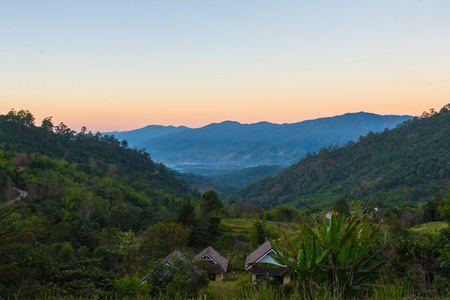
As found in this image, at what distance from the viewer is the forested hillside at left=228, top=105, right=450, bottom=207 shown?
206ft

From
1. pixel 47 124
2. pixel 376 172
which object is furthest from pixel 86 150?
pixel 376 172

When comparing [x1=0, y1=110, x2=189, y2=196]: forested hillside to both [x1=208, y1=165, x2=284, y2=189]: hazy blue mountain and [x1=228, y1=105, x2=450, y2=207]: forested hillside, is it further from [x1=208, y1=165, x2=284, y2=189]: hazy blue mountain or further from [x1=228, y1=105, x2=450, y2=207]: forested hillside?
[x1=208, y1=165, x2=284, y2=189]: hazy blue mountain

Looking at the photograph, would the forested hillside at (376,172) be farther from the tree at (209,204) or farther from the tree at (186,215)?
the tree at (186,215)

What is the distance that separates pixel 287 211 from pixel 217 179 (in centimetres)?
12265

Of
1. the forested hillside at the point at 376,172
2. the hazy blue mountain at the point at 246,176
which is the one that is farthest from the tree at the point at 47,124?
the hazy blue mountain at the point at 246,176

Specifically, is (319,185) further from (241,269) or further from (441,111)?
(241,269)

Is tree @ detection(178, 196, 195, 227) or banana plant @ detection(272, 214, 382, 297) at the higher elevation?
banana plant @ detection(272, 214, 382, 297)

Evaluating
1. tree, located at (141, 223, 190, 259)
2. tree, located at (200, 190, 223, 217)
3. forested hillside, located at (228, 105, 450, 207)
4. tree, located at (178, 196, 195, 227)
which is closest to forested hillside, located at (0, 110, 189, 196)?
tree, located at (200, 190, 223, 217)

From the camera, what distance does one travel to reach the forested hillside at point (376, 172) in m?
62.9

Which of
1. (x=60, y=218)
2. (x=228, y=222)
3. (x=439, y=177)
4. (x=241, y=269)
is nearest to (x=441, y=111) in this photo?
(x=439, y=177)

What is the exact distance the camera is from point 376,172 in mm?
74312

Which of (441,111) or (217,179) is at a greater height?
(441,111)

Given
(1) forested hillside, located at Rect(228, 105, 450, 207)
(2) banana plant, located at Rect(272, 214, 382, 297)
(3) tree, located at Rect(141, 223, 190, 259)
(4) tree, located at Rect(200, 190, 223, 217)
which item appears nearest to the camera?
(2) banana plant, located at Rect(272, 214, 382, 297)

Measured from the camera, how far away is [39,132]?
6094cm
